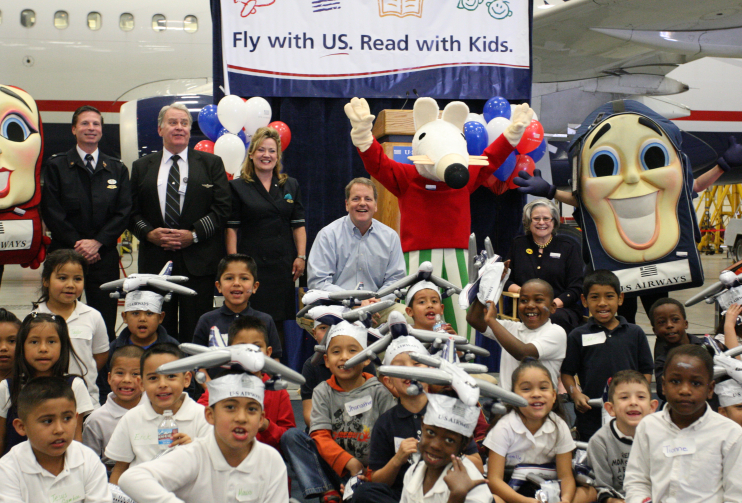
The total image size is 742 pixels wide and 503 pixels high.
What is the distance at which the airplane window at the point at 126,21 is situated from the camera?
911 centimetres

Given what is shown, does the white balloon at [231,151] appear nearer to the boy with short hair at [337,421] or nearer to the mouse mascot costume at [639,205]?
the mouse mascot costume at [639,205]

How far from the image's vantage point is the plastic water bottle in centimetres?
244

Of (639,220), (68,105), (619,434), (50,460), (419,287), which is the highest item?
(68,105)

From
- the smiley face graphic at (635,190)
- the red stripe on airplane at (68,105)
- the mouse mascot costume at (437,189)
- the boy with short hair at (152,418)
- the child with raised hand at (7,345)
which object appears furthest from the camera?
the red stripe on airplane at (68,105)

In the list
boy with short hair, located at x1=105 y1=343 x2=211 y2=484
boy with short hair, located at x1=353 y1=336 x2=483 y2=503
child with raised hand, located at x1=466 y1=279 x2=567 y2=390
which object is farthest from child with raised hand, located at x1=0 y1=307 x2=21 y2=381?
child with raised hand, located at x1=466 y1=279 x2=567 y2=390

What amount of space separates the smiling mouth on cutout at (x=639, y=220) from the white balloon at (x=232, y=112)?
2.41 meters

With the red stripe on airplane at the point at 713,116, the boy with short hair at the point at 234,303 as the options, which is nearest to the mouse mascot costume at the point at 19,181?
the boy with short hair at the point at 234,303

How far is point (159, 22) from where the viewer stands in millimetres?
9242

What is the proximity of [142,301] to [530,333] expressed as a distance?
1.74 m

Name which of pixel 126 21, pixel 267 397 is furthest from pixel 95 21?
pixel 267 397

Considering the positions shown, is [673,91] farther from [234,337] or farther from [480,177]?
[234,337]

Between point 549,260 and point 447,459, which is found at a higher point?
point 549,260

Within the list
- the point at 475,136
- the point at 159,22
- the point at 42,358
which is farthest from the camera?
the point at 159,22

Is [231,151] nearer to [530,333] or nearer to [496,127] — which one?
[496,127]
